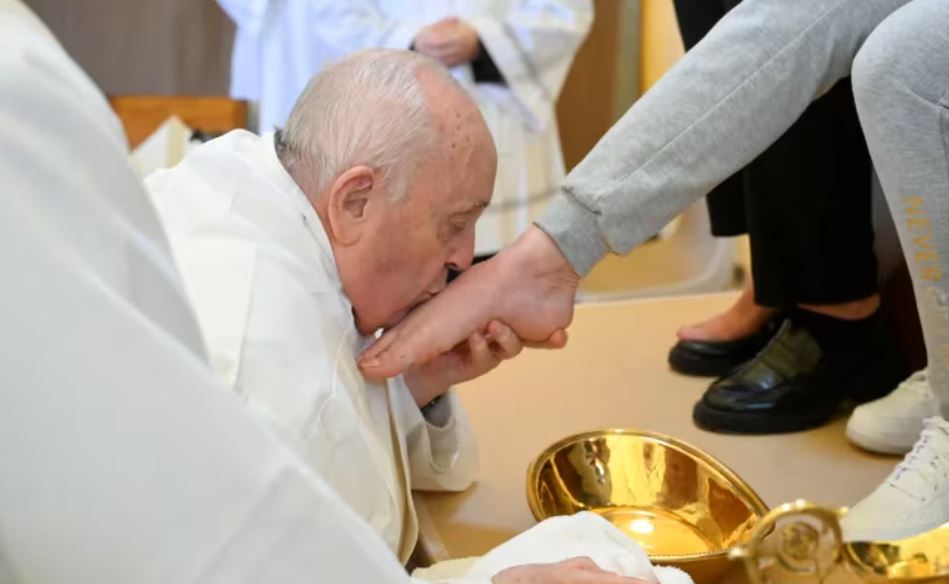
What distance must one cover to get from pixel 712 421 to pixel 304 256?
64 cm

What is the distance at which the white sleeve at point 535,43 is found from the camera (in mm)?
2189

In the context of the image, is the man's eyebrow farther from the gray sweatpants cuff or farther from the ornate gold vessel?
the ornate gold vessel

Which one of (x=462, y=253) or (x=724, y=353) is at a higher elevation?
(x=462, y=253)

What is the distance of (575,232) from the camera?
1085 millimetres

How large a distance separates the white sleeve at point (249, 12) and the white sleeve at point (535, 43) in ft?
1.52

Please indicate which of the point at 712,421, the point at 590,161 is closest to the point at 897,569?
the point at 590,161

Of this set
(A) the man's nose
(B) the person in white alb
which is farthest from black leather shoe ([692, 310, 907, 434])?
(B) the person in white alb

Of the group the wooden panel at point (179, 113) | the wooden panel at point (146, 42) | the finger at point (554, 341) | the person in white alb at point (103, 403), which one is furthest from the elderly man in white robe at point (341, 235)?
the wooden panel at point (146, 42)

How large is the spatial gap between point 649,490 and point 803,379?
30 centimetres

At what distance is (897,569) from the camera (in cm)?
69

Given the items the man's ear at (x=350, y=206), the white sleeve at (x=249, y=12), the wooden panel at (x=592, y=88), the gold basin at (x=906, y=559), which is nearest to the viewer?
the gold basin at (x=906, y=559)

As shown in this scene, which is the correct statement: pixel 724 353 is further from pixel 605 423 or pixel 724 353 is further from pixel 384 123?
pixel 384 123

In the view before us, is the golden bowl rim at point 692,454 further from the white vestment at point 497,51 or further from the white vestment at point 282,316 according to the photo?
the white vestment at point 497,51

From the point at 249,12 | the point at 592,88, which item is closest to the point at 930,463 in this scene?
the point at 249,12
